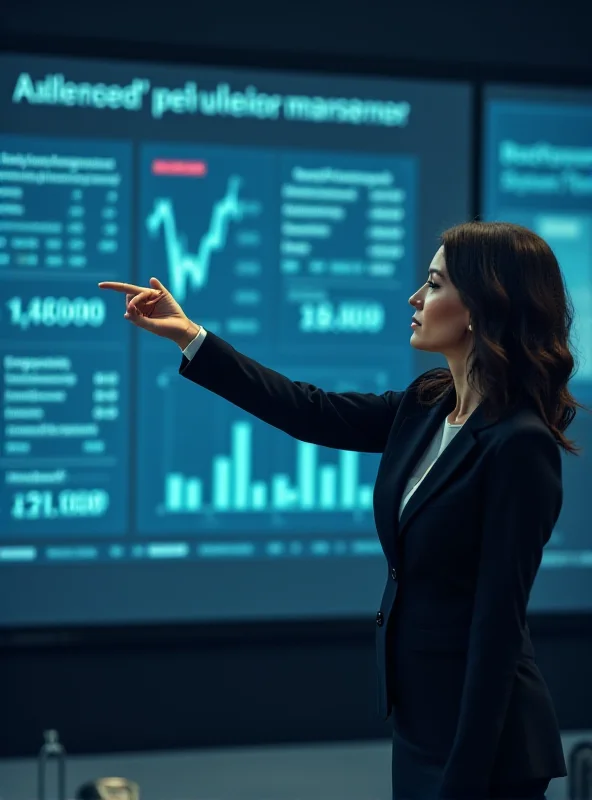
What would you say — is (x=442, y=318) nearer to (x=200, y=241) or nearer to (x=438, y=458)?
(x=438, y=458)

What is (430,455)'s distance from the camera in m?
1.75

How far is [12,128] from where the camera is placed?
3.55 metres

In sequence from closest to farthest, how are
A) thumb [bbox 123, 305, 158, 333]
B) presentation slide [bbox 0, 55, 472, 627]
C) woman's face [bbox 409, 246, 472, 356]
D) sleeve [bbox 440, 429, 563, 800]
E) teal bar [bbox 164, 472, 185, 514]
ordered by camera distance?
sleeve [bbox 440, 429, 563, 800], woman's face [bbox 409, 246, 472, 356], thumb [bbox 123, 305, 158, 333], presentation slide [bbox 0, 55, 472, 627], teal bar [bbox 164, 472, 185, 514]

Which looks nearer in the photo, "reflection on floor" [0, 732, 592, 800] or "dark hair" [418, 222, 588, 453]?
"dark hair" [418, 222, 588, 453]

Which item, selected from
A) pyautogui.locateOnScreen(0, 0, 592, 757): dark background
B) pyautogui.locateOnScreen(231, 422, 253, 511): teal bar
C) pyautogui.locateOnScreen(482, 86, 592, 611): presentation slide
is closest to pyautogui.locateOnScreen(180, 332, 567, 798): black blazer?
pyautogui.locateOnScreen(231, 422, 253, 511): teal bar

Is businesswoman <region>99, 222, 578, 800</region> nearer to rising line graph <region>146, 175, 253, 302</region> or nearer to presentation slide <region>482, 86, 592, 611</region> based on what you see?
rising line graph <region>146, 175, 253, 302</region>

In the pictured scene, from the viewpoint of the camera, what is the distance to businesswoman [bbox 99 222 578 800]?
1.51m

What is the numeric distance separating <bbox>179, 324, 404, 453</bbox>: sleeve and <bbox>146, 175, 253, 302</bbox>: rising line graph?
185 cm

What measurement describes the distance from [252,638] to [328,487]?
2.01 ft

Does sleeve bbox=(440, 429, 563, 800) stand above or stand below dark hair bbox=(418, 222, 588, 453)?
below

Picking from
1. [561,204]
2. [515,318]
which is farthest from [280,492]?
[515,318]

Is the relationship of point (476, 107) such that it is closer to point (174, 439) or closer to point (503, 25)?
point (503, 25)

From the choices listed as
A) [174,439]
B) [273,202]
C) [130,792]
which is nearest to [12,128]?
[273,202]

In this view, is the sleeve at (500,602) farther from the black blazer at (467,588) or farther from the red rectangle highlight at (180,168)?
the red rectangle highlight at (180,168)
